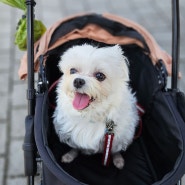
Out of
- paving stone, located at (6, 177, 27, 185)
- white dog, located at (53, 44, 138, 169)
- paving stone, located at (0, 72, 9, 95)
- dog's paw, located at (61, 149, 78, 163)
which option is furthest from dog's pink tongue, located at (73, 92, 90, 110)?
paving stone, located at (0, 72, 9, 95)

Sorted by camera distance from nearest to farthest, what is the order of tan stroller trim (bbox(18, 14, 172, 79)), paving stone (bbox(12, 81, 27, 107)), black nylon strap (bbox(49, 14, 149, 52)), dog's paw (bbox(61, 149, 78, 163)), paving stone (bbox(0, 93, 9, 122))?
dog's paw (bbox(61, 149, 78, 163)), tan stroller trim (bbox(18, 14, 172, 79)), black nylon strap (bbox(49, 14, 149, 52)), paving stone (bbox(0, 93, 9, 122)), paving stone (bbox(12, 81, 27, 107))

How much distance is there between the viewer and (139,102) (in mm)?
2162

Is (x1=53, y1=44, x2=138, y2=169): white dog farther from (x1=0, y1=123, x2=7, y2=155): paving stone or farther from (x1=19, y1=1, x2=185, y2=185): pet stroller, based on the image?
(x1=0, y1=123, x2=7, y2=155): paving stone

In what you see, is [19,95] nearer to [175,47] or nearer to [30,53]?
[30,53]

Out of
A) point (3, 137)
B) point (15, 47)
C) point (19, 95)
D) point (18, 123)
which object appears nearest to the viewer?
point (3, 137)

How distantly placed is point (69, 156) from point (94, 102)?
37cm

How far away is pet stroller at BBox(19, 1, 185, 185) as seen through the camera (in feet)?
4.99

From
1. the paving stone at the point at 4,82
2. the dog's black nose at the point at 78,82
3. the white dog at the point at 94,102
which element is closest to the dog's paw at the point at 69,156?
the white dog at the point at 94,102

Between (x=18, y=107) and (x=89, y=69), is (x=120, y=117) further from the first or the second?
(x=18, y=107)

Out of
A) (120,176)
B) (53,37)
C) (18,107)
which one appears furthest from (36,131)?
(18,107)

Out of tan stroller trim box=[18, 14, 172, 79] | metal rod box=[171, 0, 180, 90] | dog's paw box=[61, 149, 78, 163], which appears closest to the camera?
metal rod box=[171, 0, 180, 90]

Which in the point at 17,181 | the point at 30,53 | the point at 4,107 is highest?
the point at 30,53

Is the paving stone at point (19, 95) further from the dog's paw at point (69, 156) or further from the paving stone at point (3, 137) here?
the dog's paw at point (69, 156)

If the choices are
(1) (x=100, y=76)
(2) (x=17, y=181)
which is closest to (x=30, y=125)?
(1) (x=100, y=76)
